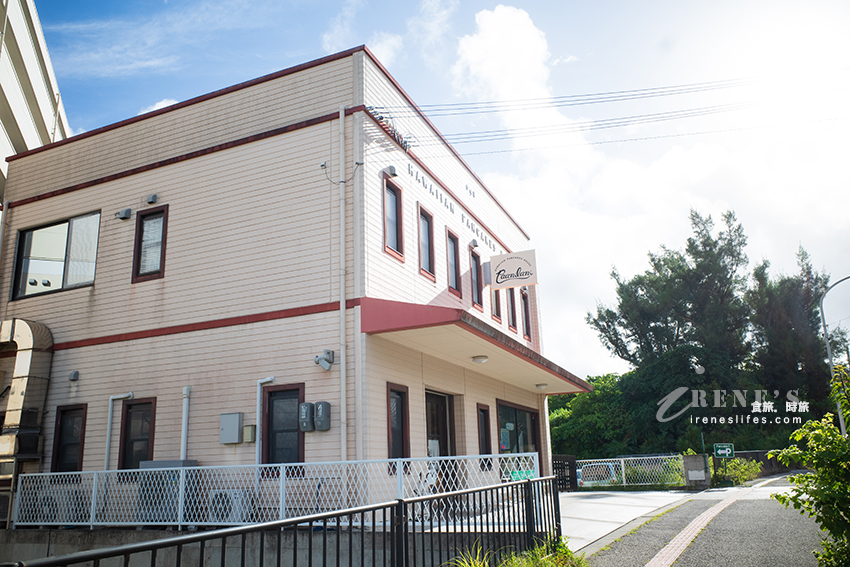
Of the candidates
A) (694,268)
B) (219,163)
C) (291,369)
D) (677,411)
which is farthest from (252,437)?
(694,268)

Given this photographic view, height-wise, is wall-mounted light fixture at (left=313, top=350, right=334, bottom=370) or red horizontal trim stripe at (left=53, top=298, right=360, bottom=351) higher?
red horizontal trim stripe at (left=53, top=298, right=360, bottom=351)

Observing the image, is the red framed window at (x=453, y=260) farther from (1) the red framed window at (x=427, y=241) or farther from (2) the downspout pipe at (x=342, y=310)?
(2) the downspout pipe at (x=342, y=310)

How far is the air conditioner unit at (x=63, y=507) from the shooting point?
10.9 m

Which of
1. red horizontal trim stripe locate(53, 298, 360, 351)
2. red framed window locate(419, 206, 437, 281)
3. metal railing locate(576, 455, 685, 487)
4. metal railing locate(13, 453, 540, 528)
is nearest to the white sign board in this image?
red framed window locate(419, 206, 437, 281)

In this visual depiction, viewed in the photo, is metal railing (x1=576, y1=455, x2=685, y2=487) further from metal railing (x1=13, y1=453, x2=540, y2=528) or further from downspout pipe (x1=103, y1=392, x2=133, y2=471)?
downspout pipe (x1=103, y1=392, x2=133, y2=471)

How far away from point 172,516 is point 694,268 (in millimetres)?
36175

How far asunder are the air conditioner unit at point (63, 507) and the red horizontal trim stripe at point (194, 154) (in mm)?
6427

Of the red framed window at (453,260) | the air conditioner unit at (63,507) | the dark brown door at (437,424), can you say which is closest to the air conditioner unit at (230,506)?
the air conditioner unit at (63,507)

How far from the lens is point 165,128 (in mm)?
13289

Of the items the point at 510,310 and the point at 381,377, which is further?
the point at 510,310

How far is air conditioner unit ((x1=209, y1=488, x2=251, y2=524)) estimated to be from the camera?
375 inches

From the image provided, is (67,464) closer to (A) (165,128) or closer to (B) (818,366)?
(A) (165,128)

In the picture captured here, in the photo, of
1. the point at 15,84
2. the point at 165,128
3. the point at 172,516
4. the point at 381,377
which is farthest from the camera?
the point at 15,84

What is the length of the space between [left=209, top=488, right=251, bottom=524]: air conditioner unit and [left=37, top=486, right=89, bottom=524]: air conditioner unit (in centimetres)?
288
